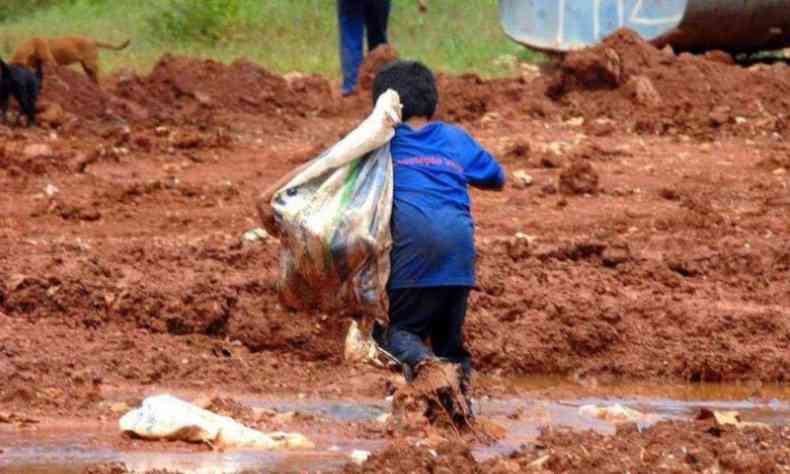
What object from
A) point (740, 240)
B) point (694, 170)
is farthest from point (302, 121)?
point (740, 240)

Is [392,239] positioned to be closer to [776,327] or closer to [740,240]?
[776,327]

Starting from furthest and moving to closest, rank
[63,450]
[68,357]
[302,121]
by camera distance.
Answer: [302,121], [68,357], [63,450]

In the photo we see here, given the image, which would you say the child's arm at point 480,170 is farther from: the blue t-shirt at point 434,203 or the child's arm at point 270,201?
the child's arm at point 270,201

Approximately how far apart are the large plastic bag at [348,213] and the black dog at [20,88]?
26.5 feet

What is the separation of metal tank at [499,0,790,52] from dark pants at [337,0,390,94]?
8.93 feet

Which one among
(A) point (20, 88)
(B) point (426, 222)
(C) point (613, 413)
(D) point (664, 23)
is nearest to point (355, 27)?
(D) point (664, 23)

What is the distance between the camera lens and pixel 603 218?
36.5 ft

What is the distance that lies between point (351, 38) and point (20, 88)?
12.5 ft

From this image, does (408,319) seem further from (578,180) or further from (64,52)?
(64,52)

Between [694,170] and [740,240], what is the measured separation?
8.69ft

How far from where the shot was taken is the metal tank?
60.6ft

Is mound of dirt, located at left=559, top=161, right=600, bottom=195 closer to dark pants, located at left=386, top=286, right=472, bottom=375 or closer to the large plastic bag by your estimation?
dark pants, located at left=386, top=286, right=472, bottom=375

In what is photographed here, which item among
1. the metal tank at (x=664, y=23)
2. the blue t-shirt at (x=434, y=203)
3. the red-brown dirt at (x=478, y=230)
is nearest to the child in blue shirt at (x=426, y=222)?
the blue t-shirt at (x=434, y=203)

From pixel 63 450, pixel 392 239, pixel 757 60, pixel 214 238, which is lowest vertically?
pixel 757 60
